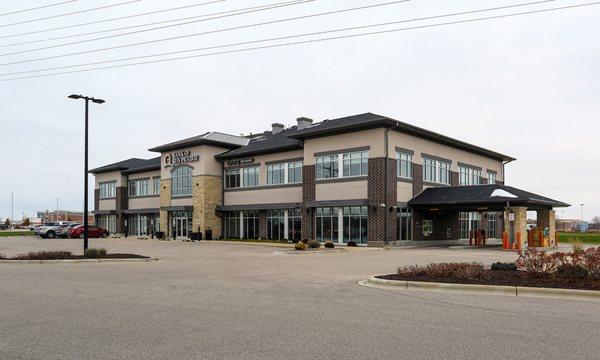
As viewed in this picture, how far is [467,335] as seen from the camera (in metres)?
7.54

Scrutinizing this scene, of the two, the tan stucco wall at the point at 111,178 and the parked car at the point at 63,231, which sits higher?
the tan stucco wall at the point at 111,178

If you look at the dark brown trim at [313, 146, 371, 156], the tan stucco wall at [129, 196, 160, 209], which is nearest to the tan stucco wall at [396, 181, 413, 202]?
the dark brown trim at [313, 146, 371, 156]

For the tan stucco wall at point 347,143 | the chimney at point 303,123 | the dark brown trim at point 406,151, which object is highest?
the chimney at point 303,123

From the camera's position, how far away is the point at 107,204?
2514 inches

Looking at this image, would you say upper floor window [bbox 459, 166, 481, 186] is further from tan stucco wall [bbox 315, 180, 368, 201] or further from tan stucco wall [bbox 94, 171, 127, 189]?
tan stucco wall [bbox 94, 171, 127, 189]

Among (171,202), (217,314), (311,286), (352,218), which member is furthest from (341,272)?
(171,202)

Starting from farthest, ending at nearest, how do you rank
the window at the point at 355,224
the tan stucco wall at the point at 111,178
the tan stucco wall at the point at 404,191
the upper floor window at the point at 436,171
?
the tan stucco wall at the point at 111,178
the upper floor window at the point at 436,171
the tan stucco wall at the point at 404,191
the window at the point at 355,224

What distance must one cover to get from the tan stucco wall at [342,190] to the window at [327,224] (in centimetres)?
98

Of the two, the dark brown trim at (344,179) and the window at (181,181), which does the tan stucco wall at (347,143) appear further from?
the window at (181,181)

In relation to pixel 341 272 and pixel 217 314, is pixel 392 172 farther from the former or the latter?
pixel 217 314

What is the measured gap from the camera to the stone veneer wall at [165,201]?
168 ft

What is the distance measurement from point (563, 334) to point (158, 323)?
6230 mm

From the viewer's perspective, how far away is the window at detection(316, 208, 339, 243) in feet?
123

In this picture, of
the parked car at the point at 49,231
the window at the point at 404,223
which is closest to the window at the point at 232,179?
the window at the point at 404,223
